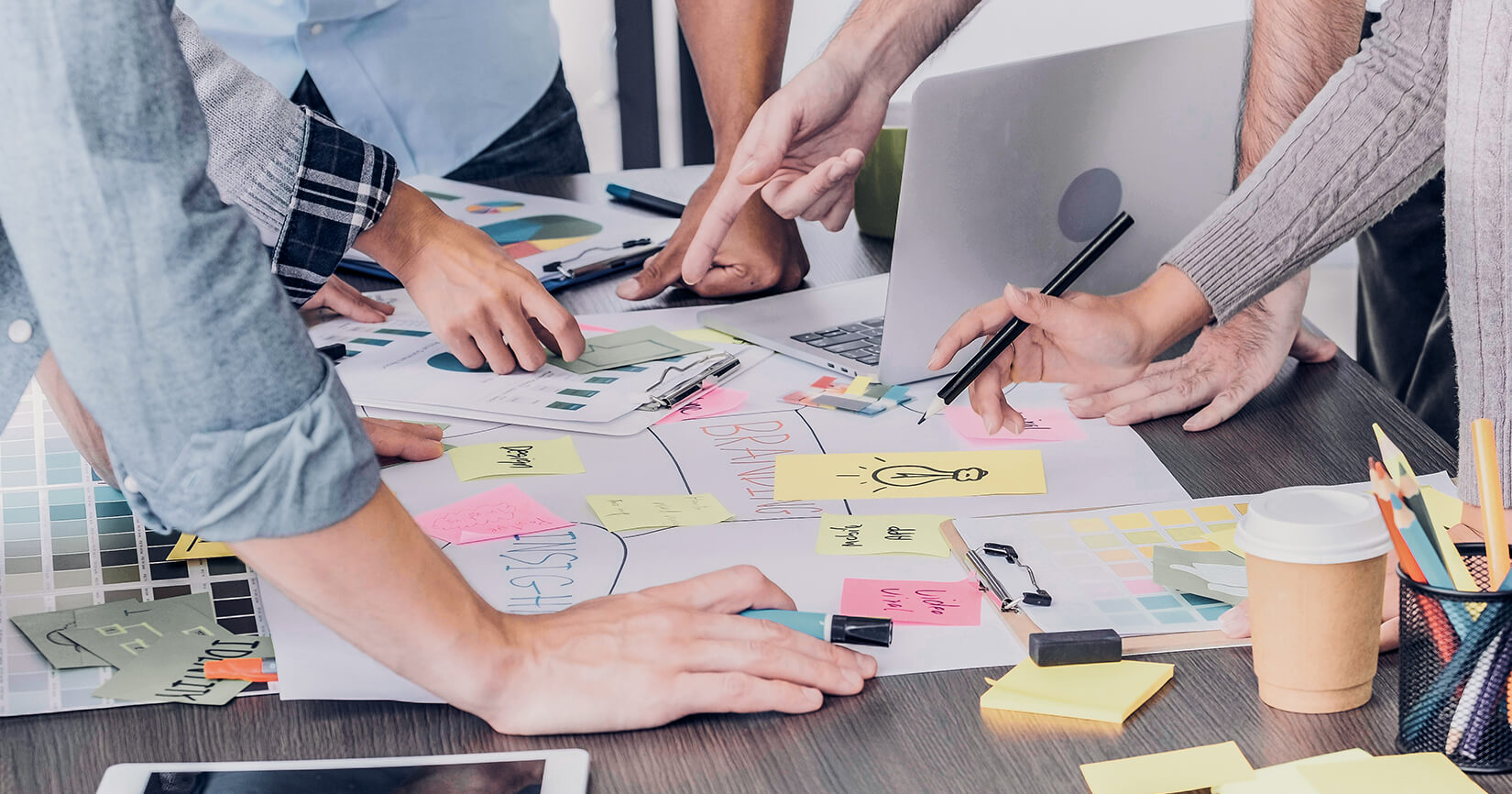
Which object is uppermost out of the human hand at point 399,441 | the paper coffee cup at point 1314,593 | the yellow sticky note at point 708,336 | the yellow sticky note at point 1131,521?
the paper coffee cup at point 1314,593

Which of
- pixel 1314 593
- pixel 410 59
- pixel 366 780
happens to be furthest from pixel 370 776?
pixel 410 59

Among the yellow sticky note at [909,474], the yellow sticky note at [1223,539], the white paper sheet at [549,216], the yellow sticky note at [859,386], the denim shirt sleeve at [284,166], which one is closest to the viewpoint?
the yellow sticky note at [1223,539]

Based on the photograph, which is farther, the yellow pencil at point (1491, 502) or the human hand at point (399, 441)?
the human hand at point (399, 441)

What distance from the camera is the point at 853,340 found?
1.32 metres

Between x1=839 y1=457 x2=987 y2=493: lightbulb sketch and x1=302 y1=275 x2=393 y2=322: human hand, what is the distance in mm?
655

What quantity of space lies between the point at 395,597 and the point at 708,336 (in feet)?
2.40

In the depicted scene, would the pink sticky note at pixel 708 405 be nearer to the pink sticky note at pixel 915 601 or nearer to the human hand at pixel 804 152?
the human hand at pixel 804 152

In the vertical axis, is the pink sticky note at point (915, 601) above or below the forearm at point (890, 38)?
below

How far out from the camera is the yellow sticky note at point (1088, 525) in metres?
0.91

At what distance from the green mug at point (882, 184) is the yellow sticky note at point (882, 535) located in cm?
73

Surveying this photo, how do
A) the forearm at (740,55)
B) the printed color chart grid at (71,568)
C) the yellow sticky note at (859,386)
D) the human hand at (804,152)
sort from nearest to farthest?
the printed color chart grid at (71,568), the yellow sticky note at (859,386), the human hand at (804,152), the forearm at (740,55)

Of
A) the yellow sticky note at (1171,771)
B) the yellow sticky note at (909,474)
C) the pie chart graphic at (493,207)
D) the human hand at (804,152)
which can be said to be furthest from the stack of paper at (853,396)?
the pie chart graphic at (493,207)

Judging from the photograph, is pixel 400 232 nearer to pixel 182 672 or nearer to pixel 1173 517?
pixel 182 672

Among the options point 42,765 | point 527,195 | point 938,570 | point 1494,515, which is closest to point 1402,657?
point 1494,515
